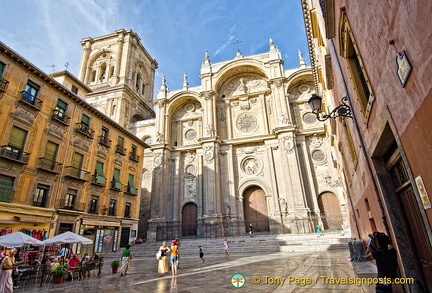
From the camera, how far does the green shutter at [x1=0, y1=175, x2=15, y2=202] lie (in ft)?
39.6

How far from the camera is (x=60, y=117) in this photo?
15852 millimetres

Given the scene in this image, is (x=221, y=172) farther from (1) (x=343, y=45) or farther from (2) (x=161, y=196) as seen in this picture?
(1) (x=343, y=45)

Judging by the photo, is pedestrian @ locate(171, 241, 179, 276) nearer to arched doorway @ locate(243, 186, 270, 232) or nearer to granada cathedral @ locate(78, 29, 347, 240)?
granada cathedral @ locate(78, 29, 347, 240)

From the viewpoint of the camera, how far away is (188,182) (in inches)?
1056

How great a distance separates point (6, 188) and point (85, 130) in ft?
21.5

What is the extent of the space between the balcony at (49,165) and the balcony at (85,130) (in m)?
2.95

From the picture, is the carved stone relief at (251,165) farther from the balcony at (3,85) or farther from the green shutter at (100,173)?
the balcony at (3,85)

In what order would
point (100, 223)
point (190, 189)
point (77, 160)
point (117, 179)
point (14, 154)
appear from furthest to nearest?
point (190, 189)
point (117, 179)
point (100, 223)
point (77, 160)
point (14, 154)

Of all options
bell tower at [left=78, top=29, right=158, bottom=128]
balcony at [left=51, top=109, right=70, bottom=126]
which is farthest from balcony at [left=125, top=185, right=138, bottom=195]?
bell tower at [left=78, top=29, right=158, bottom=128]

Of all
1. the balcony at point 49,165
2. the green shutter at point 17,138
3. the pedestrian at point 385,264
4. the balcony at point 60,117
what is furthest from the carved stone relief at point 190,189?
the pedestrian at point 385,264

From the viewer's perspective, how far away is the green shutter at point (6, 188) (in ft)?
39.6

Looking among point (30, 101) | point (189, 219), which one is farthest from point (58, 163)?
point (189, 219)

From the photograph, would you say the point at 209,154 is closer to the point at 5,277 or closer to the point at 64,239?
the point at 64,239

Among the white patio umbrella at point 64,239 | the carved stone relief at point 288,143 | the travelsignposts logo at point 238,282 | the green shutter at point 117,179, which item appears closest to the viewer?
the travelsignposts logo at point 238,282
